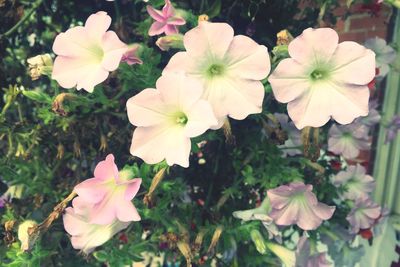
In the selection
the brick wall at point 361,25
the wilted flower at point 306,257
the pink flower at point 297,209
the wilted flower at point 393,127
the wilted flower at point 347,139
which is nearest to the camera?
the pink flower at point 297,209

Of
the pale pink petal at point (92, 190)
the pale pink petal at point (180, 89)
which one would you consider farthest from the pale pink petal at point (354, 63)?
the pale pink petal at point (92, 190)

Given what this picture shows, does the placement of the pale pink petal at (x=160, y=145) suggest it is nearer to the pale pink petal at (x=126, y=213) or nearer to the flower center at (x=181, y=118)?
the flower center at (x=181, y=118)

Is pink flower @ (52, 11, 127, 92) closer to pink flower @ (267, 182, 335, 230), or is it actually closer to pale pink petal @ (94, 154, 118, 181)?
pale pink petal @ (94, 154, 118, 181)

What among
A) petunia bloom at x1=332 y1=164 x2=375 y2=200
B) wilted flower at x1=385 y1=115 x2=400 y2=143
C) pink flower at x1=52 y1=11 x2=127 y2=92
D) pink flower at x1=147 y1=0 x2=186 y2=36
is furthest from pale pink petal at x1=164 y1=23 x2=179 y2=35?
wilted flower at x1=385 y1=115 x2=400 y2=143

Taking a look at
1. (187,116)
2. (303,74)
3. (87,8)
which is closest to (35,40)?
(87,8)

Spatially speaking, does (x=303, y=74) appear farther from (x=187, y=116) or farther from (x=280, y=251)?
(x=280, y=251)

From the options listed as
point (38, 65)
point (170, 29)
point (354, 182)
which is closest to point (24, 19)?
point (38, 65)

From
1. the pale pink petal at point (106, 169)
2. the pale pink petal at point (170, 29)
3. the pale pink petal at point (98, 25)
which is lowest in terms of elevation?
the pale pink petal at point (106, 169)
